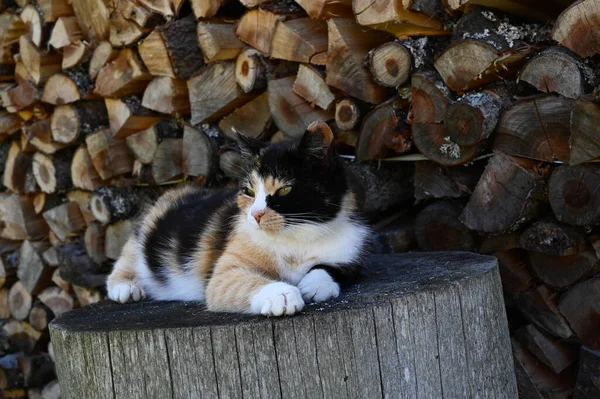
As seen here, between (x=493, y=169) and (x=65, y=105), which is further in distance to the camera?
(x=65, y=105)

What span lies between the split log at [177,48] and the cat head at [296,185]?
3.61ft

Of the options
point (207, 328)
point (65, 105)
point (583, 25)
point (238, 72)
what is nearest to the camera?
point (207, 328)

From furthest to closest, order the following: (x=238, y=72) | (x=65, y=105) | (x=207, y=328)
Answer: (x=65, y=105), (x=238, y=72), (x=207, y=328)

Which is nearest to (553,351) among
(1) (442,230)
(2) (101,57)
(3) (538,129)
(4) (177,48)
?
(1) (442,230)

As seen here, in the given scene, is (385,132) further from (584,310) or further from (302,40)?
(584,310)

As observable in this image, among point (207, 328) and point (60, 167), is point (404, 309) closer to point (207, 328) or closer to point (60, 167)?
point (207, 328)

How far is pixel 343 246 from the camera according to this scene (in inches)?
78.1

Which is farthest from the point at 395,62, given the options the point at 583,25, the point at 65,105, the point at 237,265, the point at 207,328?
the point at 65,105

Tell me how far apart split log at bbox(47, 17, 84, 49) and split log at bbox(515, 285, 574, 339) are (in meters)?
→ 2.39

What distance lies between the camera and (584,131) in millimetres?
1930

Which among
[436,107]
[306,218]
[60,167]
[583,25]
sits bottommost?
[60,167]

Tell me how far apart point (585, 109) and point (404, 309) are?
0.80m

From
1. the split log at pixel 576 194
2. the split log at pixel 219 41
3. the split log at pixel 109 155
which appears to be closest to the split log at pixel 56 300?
the split log at pixel 109 155

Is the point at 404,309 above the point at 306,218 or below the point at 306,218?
below
